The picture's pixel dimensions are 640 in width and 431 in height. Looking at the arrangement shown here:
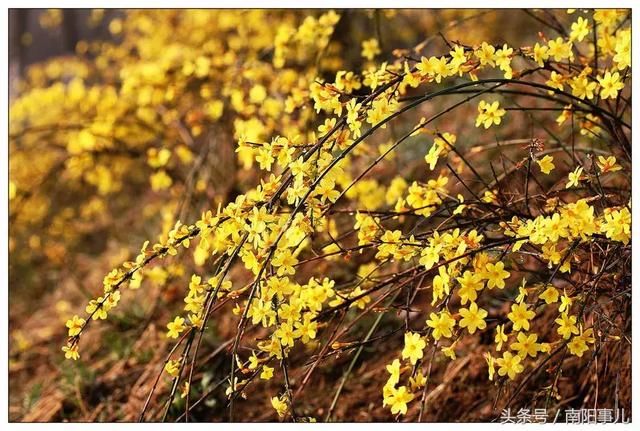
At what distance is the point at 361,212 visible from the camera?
5.41ft

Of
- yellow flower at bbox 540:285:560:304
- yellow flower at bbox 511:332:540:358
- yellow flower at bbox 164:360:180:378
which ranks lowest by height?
yellow flower at bbox 511:332:540:358

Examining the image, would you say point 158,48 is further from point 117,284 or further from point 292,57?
point 117,284

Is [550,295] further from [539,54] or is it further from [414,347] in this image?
[539,54]

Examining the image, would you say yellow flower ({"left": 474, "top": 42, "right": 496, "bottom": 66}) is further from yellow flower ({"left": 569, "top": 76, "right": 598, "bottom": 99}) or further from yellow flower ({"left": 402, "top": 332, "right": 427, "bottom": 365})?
yellow flower ({"left": 402, "top": 332, "right": 427, "bottom": 365})

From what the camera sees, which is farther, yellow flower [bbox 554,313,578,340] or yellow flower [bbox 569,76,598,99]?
yellow flower [bbox 569,76,598,99]

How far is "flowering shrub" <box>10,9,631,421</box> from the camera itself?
56.0 inches

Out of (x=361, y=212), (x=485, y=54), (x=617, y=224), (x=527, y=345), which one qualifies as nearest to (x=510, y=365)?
(x=527, y=345)

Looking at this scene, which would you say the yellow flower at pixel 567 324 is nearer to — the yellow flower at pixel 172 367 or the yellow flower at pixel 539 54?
the yellow flower at pixel 539 54

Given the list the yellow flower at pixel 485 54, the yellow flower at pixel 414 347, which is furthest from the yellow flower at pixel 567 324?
the yellow flower at pixel 485 54

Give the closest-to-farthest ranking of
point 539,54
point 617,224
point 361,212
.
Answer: point 617,224 → point 539,54 → point 361,212

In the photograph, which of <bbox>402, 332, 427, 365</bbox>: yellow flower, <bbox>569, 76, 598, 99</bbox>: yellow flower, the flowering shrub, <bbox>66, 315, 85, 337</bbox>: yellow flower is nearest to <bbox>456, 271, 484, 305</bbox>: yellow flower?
the flowering shrub

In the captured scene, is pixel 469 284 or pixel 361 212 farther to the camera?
pixel 361 212

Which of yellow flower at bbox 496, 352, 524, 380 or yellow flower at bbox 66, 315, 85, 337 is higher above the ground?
yellow flower at bbox 66, 315, 85, 337
